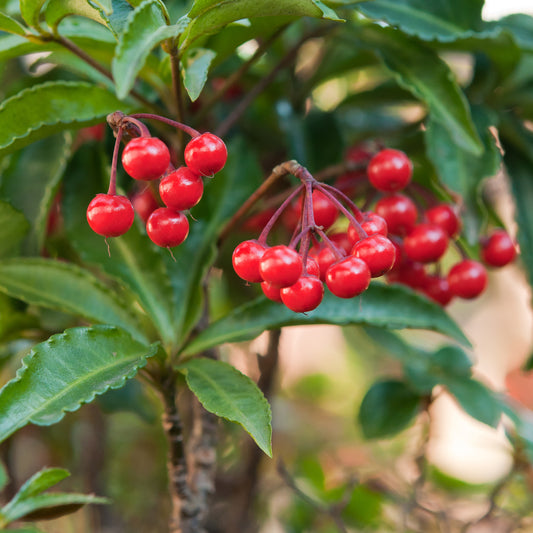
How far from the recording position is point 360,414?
135 centimetres

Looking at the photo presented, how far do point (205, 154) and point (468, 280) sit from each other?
22.1 inches

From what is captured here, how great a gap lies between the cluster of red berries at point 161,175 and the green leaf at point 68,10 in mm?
124

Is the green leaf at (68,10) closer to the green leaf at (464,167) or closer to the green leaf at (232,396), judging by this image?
the green leaf at (232,396)

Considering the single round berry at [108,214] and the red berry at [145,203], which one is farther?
the red berry at [145,203]

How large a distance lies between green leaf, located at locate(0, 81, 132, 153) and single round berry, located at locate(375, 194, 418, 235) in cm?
43

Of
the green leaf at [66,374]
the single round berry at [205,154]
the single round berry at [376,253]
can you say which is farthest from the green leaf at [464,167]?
the green leaf at [66,374]

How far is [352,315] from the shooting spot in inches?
32.8

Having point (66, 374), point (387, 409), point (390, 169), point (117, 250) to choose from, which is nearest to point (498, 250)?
point (390, 169)

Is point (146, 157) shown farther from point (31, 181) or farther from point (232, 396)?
point (31, 181)

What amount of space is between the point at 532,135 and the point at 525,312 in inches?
82.2

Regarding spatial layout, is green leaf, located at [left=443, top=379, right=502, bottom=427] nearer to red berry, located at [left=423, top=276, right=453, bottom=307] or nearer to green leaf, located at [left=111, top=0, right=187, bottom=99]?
red berry, located at [left=423, top=276, right=453, bottom=307]

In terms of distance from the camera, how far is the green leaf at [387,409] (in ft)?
4.31

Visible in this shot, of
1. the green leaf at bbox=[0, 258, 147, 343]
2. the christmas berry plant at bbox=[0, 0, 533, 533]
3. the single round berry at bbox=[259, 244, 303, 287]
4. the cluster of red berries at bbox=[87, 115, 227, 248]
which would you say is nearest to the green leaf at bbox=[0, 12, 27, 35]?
the christmas berry plant at bbox=[0, 0, 533, 533]

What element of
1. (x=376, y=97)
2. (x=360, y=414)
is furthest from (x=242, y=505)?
(x=376, y=97)
